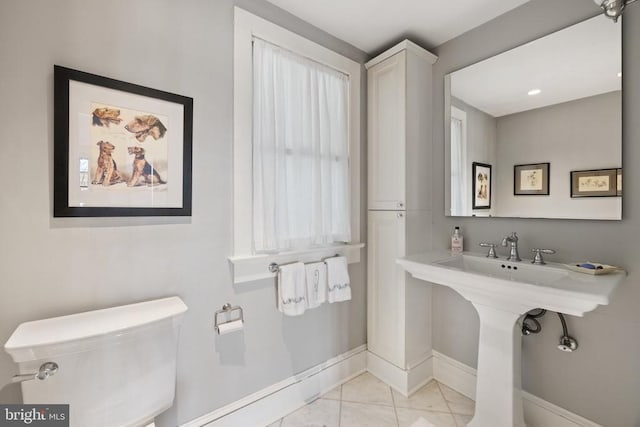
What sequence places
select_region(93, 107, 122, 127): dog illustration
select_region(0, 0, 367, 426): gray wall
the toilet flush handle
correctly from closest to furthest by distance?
the toilet flush handle
select_region(0, 0, 367, 426): gray wall
select_region(93, 107, 122, 127): dog illustration

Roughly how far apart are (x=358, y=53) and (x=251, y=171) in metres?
1.35

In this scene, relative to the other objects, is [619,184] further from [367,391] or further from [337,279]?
[367,391]

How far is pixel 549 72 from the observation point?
1.54 meters

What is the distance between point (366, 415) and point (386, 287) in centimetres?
82

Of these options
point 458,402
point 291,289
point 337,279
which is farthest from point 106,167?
point 458,402

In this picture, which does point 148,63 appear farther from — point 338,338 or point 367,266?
point 338,338

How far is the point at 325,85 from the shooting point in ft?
6.03

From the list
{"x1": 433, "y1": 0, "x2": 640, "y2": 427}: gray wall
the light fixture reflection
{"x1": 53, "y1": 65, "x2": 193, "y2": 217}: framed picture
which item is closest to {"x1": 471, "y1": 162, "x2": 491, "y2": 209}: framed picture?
{"x1": 433, "y1": 0, "x2": 640, "y2": 427}: gray wall

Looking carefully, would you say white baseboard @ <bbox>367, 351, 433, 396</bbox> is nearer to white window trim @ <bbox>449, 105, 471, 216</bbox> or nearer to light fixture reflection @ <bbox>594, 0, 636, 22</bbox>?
white window trim @ <bbox>449, 105, 471, 216</bbox>

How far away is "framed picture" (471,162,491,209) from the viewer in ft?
5.84

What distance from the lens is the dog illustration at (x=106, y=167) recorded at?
1122 mm

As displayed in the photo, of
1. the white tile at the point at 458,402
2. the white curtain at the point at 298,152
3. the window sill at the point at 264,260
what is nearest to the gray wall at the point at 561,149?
the white curtain at the point at 298,152

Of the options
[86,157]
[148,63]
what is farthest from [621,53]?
[86,157]

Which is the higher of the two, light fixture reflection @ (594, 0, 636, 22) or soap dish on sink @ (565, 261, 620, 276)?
light fixture reflection @ (594, 0, 636, 22)
